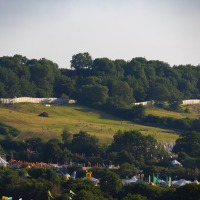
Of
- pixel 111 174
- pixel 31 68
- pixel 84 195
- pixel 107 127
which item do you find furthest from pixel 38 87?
pixel 84 195

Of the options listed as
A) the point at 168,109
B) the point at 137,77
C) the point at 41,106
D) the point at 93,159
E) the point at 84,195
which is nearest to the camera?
the point at 84,195

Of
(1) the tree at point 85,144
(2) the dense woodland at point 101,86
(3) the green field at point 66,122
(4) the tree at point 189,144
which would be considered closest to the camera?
(1) the tree at point 85,144

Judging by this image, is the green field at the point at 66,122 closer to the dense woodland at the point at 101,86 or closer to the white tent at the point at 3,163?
the dense woodland at the point at 101,86

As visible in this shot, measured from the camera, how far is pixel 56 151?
126 m

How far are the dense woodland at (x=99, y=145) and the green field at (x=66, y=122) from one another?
2761mm

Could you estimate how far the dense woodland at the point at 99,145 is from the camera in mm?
98000

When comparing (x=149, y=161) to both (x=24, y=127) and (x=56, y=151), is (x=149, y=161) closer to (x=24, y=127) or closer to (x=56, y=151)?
(x=56, y=151)

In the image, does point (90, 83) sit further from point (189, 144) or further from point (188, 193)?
point (188, 193)

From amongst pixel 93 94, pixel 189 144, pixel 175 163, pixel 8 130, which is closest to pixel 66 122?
pixel 8 130

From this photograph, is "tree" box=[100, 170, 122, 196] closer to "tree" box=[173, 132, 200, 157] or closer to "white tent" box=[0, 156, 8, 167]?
"white tent" box=[0, 156, 8, 167]

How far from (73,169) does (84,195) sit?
26.3 metres

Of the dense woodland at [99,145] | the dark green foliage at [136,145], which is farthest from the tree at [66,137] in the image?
the dark green foliage at [136,145]

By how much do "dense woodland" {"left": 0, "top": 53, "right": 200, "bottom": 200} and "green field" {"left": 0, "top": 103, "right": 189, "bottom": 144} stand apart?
2.76 metres

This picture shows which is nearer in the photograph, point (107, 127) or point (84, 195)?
point (84, 195)
